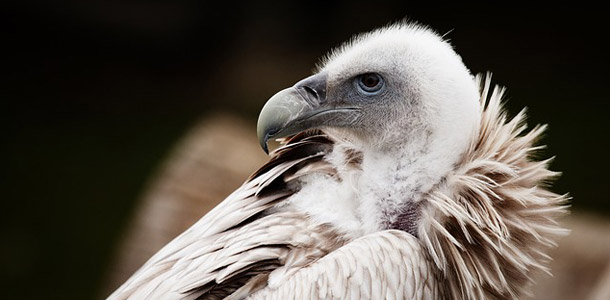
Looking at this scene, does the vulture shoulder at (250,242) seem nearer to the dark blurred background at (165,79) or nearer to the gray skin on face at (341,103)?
the gray skin on face at (341,103)

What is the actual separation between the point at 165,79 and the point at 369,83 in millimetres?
7344

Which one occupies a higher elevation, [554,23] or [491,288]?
[554,23]

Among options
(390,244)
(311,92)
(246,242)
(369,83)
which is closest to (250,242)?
(246,242)

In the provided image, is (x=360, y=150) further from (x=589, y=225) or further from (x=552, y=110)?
(x=552, y=110)

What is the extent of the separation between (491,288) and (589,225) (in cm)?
220

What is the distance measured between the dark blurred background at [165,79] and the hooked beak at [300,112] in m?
5.10

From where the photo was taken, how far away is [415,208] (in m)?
2.54

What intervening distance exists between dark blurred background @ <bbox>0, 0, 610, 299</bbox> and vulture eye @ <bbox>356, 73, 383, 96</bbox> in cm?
513

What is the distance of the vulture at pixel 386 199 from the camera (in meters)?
2.42

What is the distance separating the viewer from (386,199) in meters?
2.55

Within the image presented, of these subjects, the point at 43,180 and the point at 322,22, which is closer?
the point at 43,180

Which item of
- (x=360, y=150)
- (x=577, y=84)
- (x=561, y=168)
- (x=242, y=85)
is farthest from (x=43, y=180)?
(x=360, y=150)

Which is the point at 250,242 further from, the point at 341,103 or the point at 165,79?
the point at 165,79

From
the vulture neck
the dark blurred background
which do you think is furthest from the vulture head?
the dark blurred background
